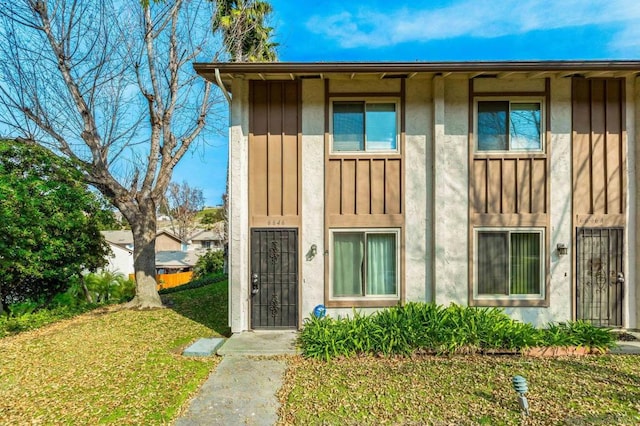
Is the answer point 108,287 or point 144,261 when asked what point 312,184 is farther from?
point 108,287

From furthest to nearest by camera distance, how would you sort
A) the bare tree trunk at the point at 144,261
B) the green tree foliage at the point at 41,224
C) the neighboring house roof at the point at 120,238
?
the neighboring house roof at the point at 120,238 → the bare tree trunk at the point at 144,261 → the green tree foliage at the point at 41,224

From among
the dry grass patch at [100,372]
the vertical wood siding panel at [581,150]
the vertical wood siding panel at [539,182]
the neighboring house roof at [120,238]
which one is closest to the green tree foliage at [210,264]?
the neighboring house roof at [120,238]

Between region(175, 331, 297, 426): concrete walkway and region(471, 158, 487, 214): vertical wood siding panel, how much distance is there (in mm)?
4739

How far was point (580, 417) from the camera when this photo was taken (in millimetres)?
4035

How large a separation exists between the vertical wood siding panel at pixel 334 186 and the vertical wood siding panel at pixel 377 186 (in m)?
0.71

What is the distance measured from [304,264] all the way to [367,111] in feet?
11.7

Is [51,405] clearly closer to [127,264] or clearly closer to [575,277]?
[575,277]

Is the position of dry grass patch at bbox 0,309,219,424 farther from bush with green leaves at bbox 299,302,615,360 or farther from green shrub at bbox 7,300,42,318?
bush with green leaves at bbox 299,302,615,360

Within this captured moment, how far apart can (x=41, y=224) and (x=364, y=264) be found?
805 centimetres

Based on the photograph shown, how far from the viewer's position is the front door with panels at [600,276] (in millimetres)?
7000

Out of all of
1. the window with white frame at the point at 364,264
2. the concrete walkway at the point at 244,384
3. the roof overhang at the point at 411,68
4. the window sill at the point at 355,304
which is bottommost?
the concrete walkway at the point at 244,384

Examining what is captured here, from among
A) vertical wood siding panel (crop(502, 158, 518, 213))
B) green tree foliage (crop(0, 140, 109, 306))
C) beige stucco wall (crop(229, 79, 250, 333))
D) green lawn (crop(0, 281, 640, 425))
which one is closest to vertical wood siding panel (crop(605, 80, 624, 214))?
vertical wood siding panel (crop(502, 158, 518, 213))

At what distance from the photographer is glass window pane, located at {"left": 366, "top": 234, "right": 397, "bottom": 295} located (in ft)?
23.3

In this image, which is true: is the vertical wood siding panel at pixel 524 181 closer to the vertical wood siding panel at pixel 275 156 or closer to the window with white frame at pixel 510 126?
the window with white frame at pixel 510 126
